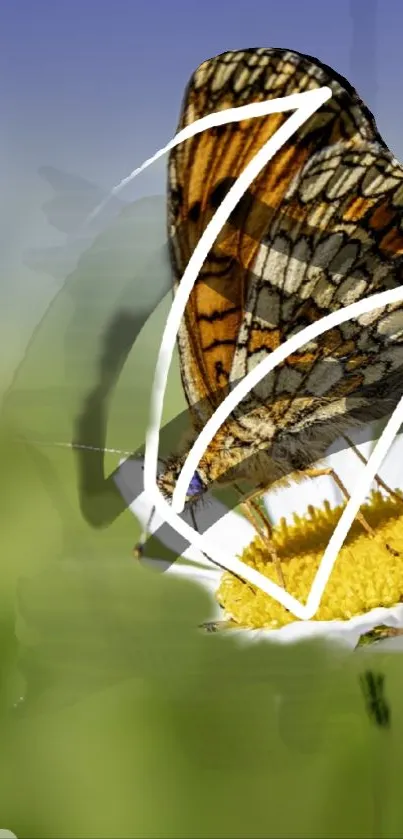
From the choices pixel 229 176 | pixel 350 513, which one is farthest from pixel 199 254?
pixel 350 513

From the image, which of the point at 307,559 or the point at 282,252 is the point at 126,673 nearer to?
the point at 307,559

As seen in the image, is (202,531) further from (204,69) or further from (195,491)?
(204,69)

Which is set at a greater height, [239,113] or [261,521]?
[239,113]

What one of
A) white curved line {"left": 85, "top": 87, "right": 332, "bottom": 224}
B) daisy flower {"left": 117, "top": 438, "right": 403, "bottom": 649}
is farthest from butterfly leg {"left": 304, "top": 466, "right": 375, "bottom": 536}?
white curved line {"left": 85, "top": 87, "right": 332, "bottom": 224}

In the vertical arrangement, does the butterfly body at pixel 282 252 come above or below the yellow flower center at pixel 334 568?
above
